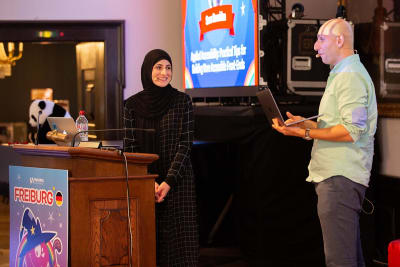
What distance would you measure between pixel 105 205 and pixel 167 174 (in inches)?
23.8

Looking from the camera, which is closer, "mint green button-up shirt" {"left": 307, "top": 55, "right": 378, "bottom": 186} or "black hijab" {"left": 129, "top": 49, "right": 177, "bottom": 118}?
"mint green button-up shirt" {"left": 307, "top": 55, "right": 378, "bottom": 186}

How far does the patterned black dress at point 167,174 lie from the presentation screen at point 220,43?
114 cm

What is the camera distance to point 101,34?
Answer: 6.14 m

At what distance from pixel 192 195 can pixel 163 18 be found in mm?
3056

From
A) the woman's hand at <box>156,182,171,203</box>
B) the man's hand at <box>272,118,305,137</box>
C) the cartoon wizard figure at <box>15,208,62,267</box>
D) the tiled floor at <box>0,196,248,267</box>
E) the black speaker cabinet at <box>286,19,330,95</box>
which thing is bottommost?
the tiled floor at <box>0,196,248,267</box>

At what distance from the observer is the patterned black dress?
3.46 metres

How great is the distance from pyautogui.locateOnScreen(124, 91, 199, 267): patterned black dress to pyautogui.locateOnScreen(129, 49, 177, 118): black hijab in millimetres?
25

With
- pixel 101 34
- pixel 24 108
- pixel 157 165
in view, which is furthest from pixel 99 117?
pixel 24 108

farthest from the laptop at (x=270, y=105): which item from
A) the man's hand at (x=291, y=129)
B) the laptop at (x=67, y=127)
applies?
the laptop at (x=67, y=127)

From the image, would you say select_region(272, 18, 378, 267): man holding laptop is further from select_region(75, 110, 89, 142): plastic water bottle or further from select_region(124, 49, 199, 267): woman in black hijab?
select_region(75, 110, 89, 142): plastic water bottle

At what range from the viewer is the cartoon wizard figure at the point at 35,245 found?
2834 millimetres

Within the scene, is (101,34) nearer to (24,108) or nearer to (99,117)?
(99,117)

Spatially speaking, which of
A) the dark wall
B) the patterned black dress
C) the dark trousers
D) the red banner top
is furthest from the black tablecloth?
the dark wall

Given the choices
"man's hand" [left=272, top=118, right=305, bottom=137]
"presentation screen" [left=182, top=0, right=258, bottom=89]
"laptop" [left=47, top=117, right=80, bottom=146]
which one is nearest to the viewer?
"man's hand" [left=272, top=118, right=305, bottom=137]
